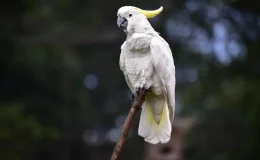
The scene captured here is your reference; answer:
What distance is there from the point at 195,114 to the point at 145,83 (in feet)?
5.63

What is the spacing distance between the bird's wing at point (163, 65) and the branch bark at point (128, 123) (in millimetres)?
52

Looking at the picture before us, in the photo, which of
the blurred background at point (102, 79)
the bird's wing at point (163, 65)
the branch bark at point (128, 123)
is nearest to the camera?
the branch bark at point (128, 123)

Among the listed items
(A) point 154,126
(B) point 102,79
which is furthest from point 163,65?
(B) point 102,79

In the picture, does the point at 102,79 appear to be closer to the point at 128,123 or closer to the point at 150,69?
the point at 150,69

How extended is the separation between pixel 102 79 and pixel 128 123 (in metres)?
1.77

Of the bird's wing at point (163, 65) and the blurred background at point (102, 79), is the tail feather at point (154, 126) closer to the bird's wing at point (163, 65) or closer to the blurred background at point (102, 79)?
the bird's wing at point (163, 65)

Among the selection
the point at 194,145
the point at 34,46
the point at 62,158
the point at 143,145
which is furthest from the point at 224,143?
the point at 34,46

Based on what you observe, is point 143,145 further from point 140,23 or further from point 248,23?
point 140,23

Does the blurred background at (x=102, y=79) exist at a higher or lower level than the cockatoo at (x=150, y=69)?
lower

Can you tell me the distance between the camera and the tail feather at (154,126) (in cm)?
108

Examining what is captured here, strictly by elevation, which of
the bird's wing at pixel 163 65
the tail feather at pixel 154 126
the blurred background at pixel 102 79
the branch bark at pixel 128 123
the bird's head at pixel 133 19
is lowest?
the blurred background at pixel 102 79

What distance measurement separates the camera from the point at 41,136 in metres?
2.78

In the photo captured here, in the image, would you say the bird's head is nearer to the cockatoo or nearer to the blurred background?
the cockatoo

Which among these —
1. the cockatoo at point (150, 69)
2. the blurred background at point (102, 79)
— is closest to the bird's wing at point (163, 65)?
the cockatoo at point (150, 69)
